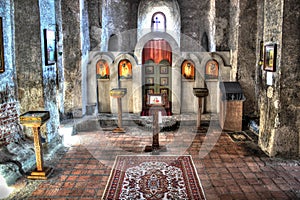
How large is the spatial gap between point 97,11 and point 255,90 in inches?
221

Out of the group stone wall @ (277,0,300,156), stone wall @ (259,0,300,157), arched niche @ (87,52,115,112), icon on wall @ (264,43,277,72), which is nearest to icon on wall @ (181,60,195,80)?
arched niche @ (87,52,115,112)

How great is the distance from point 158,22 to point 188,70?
3.62m

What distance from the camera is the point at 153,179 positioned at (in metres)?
5.71

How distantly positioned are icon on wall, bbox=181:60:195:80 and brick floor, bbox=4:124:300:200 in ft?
7.96

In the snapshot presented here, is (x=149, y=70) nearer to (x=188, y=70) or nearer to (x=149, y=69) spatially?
(x=149, y=69)

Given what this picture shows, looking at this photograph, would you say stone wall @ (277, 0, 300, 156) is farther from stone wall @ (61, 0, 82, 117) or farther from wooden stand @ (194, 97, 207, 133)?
stone wall @ (61, 0, 82, 117)

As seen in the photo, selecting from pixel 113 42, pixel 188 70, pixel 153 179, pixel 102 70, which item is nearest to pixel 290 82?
pixel 153 179

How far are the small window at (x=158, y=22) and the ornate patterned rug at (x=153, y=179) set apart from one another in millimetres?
7529

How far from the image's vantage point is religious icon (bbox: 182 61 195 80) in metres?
10.5

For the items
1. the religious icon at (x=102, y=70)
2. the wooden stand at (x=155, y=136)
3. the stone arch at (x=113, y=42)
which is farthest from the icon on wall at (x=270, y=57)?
the stone arch at (x=113, y=42)

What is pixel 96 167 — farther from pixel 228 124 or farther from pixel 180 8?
pixel 180 8

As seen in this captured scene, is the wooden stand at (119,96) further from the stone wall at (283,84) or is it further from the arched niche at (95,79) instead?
the stone wall at (283,84)

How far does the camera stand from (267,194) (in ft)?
16.8

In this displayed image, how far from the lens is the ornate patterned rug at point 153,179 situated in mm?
5145
